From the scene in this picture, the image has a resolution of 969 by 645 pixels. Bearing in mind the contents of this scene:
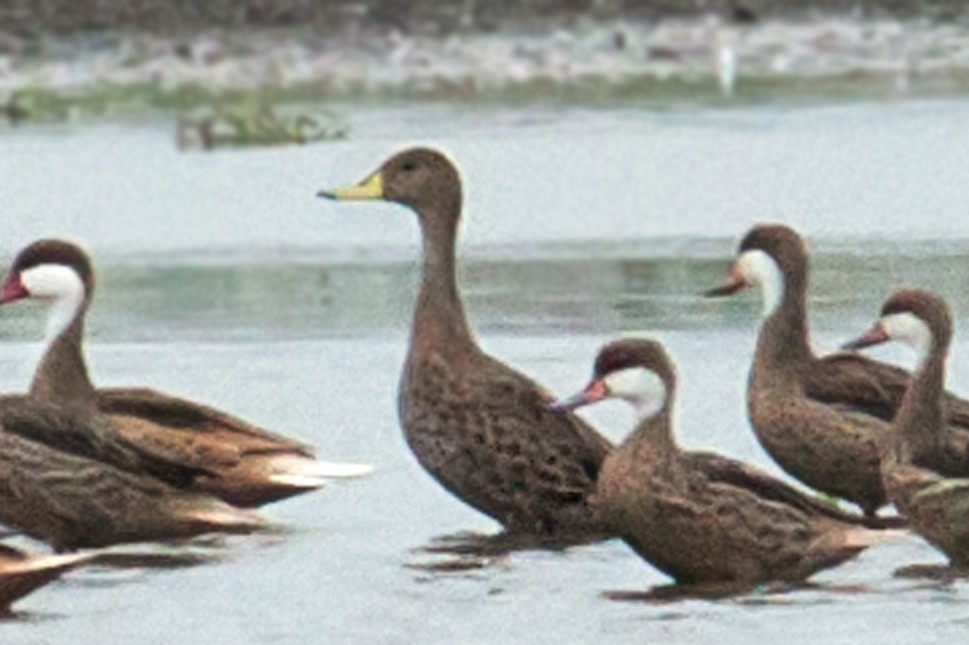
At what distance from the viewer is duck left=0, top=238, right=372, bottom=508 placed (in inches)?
454

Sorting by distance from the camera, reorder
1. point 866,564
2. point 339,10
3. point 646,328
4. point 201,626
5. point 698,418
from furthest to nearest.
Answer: point 339,10 < point 646,328 < point 698,418 < point 866,564 < point 201,626

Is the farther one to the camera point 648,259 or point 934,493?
point 648,259

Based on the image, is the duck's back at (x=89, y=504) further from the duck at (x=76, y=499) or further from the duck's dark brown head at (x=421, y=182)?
the duck's dark brown head at (x=421, y=182)

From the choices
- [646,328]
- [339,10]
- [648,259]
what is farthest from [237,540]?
[339,10]

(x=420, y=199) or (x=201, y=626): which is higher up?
(x=420, y=199)

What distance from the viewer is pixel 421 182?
12000 mm

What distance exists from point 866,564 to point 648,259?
362 inches

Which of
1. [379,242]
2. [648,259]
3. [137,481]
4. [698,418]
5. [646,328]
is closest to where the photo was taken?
[137,481]

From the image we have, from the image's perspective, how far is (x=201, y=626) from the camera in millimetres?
9836

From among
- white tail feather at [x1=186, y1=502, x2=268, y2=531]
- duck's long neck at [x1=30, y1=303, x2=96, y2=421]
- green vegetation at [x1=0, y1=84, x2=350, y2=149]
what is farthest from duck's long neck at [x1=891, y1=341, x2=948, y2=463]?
green vegetation at [x1=0, y1=84, x2=350, y2=149]

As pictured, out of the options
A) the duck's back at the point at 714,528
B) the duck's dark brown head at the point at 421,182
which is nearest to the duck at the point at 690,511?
the duck's back at the point at 714,528

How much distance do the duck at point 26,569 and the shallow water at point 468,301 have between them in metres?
0.10

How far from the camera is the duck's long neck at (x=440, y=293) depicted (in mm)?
Answer: 11586

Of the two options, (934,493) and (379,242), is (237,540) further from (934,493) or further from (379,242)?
(379,242)
